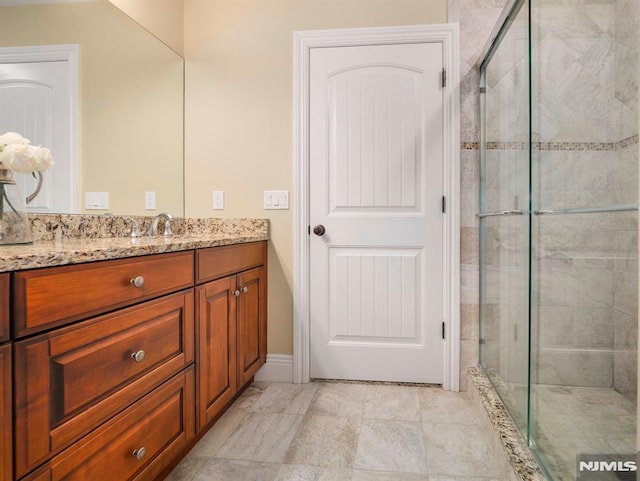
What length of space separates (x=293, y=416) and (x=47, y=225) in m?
1.33

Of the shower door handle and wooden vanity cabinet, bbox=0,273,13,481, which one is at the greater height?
the shower door handle

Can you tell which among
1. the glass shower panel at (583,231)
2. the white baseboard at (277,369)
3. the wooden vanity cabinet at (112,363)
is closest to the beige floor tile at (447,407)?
the glass shower panel at (583,231)

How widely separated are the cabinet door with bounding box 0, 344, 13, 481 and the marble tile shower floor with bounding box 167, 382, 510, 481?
84 centimetres

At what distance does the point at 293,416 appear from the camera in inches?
79.3

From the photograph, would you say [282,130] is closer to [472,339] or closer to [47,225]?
Result: [47,225]

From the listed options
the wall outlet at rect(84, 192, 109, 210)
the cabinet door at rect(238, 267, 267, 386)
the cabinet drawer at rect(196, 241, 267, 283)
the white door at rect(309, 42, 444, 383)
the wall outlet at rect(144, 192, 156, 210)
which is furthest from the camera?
the white door at rect(309, 42, 444, 383)

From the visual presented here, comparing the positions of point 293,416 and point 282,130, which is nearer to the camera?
point 293,416

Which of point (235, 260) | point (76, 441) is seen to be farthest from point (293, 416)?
point (76, 441)

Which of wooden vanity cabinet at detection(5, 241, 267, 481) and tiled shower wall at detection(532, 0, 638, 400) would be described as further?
tiled shower wall at detection(532, 0, 638, 400)

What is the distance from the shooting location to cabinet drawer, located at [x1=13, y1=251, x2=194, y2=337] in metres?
0.86

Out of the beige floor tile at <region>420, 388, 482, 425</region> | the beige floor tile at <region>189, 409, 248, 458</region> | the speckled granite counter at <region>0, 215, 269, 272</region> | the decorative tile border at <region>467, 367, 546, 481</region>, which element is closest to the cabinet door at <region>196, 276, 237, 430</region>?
the beige floor tile at <region>189, 409, 248, 458</region>

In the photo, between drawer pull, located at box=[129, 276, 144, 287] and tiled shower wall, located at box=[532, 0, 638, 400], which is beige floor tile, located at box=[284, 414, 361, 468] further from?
drawer pull, located at box=[129, 276, 144, 287]

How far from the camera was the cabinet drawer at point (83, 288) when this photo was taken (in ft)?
2.81

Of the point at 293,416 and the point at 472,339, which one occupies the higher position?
the point at 472,339
